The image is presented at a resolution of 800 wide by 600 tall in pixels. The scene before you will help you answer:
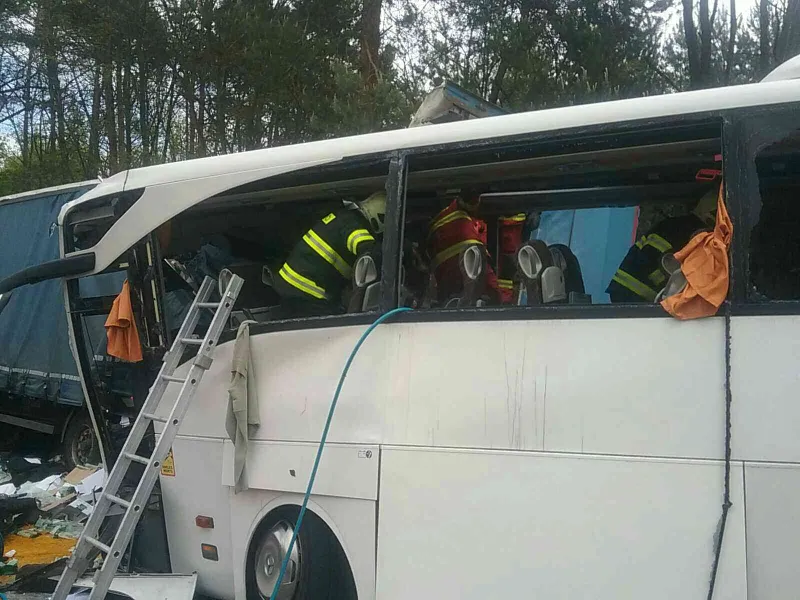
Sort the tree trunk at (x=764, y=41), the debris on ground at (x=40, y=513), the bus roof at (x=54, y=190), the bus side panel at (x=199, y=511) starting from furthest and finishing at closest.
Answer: the tree trunk at (x=764, y=41)
the bus roof at (x=54, y=190)
the debris on ground at (x=40, y=513)
the bus side panel at (x=199, y=511)

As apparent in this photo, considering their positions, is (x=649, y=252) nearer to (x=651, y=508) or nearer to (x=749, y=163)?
(x=749, y=163)

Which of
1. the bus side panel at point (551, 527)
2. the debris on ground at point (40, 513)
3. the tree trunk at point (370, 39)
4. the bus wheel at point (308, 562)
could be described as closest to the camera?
the bus side panel at point (551, 527)

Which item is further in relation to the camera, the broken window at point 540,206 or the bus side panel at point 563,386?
the broken window at point 540,206

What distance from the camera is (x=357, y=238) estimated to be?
3379 millimetres

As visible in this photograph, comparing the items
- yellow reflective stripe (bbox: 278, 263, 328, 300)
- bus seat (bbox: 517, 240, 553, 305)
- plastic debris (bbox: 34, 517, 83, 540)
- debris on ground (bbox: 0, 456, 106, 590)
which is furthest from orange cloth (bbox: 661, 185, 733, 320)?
plastic debris (bbox: 34, 517, 83, 540)

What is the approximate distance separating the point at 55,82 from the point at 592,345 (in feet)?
61.7

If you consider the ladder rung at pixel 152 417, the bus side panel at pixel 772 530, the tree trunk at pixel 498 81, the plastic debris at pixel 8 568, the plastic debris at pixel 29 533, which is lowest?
the plastic debris at pixel 29 533

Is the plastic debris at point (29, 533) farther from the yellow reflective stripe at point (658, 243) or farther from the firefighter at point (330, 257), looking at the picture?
the yellow reflective stripe at point (658, 243)

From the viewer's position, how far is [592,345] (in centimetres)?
261

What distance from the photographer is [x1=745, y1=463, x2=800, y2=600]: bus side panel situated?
232 cm

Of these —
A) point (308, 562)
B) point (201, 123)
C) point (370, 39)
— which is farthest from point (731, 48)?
point (308, 562)

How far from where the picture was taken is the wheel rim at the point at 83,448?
7840mm

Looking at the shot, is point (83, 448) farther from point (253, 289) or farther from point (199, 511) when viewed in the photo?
point (253, 289)

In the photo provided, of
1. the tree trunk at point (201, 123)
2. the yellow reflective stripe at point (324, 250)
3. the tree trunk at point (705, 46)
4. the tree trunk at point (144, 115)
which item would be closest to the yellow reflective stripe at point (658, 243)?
the yellow reflective stripe at point (324, 250)
